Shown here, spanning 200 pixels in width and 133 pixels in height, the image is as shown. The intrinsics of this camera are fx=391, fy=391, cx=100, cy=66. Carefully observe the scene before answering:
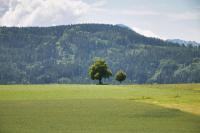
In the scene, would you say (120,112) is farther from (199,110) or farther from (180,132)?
(180,132)

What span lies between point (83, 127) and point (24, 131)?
605 cm

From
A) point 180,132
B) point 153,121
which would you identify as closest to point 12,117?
point 153,121

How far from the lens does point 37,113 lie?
4916 centimetres

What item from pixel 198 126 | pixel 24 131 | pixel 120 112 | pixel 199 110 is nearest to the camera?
pixel 24 131

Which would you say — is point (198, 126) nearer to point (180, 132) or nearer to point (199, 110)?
point (180, 132)

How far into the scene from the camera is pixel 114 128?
125 ft

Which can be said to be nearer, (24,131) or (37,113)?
(24,131)

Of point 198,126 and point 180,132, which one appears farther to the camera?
point 198,126

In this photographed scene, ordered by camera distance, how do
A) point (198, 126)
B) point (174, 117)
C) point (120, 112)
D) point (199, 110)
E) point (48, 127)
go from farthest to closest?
point (199, 110), point (120, 112), point (174, 117), point (198, 126), point (48, 127)

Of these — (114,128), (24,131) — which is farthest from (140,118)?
(24,131)

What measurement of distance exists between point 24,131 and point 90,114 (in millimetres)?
14763

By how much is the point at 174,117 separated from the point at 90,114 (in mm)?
10363

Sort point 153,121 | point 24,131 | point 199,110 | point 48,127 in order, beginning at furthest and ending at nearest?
point 199,110
point 153,121
point 48,127
point 24,131

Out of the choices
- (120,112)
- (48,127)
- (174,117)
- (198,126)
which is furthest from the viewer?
(120,112)
